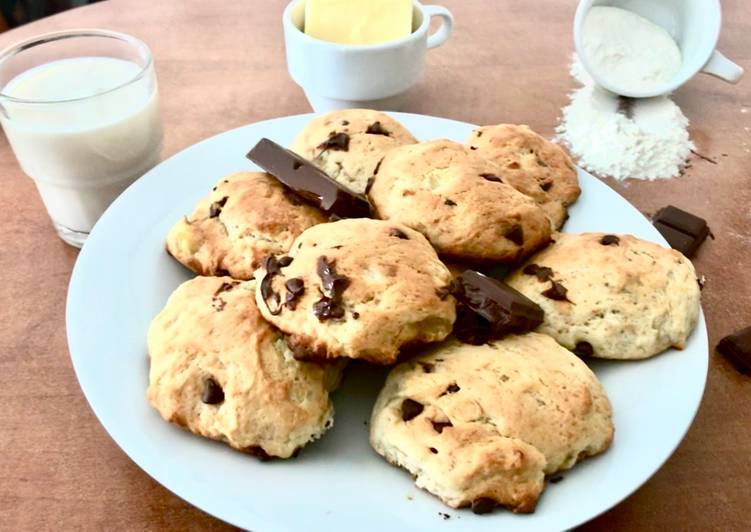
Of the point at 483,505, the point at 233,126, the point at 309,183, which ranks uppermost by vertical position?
the point at 309,183

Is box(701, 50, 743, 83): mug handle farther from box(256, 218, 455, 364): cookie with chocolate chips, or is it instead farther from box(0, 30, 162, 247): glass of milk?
box(0, 30, 162, 247): glass of milk

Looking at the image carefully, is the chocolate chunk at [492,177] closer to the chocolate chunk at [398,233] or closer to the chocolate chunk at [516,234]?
the chocolate chunk at [516,234]

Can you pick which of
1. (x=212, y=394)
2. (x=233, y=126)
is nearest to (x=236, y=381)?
(x=212, y=394)

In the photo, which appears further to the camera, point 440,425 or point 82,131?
point 82,131

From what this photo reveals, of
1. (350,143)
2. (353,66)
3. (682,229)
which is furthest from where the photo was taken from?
(353,66)

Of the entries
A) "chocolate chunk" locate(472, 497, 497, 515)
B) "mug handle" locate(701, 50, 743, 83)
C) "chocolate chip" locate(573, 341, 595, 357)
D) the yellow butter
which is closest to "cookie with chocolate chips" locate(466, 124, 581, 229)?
"chocolate chip" locate(573, 341, 595, 357)

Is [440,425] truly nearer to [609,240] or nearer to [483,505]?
[483,505]

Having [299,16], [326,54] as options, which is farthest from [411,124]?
[299,16]
